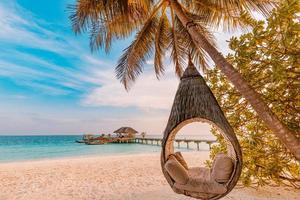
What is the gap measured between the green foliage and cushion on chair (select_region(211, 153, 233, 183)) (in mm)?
393

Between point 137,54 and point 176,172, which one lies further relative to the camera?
point 137,54

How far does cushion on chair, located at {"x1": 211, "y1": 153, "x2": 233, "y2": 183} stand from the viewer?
213cm

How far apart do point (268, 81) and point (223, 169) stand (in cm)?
101

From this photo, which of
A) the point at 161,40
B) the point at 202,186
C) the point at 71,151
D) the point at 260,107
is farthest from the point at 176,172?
the point at 71,151

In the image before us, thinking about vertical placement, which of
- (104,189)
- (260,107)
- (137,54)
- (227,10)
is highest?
(227,10)

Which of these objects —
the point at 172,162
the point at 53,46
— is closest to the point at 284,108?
the point at 172,162

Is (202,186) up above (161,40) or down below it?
below

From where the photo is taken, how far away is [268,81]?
7.06 feet

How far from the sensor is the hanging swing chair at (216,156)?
2.11 metres

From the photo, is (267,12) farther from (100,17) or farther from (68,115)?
(68,115)

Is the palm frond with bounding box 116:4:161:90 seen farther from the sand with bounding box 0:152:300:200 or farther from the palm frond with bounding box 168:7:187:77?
the sand with bounding box 0:152:300:200

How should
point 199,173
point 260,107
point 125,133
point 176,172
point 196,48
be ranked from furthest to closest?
1. point 125,133
2. point 196,48
3. point 199,173
4. point 176,172
5. point 260,107

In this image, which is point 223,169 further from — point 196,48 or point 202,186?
point 196,48

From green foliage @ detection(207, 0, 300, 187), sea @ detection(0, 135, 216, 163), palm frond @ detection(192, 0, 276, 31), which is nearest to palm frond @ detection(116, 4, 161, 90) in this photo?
palm frond @ detection(192, 0, 276, 31)
